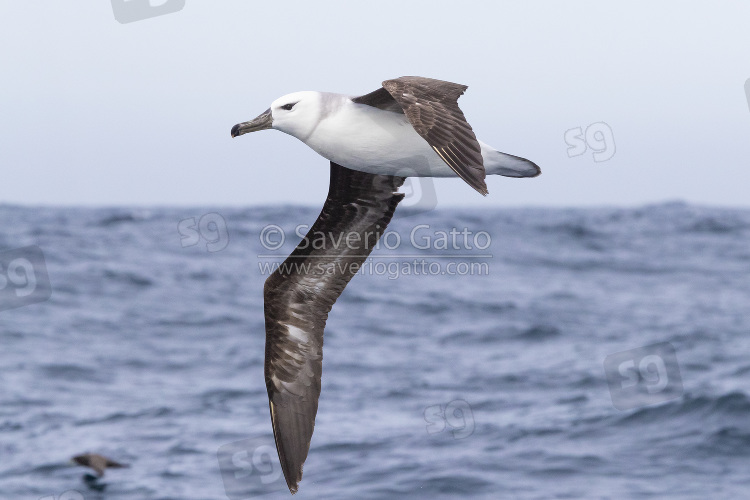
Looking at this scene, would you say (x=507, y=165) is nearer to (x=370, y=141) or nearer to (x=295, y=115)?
(x=370, y=141)

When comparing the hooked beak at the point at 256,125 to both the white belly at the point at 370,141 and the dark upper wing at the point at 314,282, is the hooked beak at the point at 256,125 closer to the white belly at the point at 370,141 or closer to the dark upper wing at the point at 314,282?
the white belly at the point at 370,141

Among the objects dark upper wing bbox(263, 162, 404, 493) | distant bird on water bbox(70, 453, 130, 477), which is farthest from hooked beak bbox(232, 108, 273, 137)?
distant bird on water bbox(70, 453, 130, 477)

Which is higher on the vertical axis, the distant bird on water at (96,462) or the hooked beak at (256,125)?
the hooked beak at (256,125)

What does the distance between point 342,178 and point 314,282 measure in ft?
3.37

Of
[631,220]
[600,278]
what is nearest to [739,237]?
[631,220]

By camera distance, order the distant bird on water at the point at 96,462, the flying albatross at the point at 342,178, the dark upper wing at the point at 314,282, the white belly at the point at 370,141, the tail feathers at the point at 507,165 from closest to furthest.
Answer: the flying albatross at the point at 342,178 → the white belly at the point at 370,141 → the tail feathers at the point at 507,165 → the dark upper wing at the point at 314,282 → the distant bird on water at the point at 96,462

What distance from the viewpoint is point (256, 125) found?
7.25 m

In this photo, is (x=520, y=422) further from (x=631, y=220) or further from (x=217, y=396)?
(x=631, y=220)

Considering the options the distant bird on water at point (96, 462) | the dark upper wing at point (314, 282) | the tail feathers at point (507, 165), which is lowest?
the distant bird on water at point (96, 462)

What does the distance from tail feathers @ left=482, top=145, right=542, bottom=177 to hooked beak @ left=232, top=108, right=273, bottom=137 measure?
5.59 feet

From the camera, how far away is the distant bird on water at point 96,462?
607 inches

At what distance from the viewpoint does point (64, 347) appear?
24.6 metres

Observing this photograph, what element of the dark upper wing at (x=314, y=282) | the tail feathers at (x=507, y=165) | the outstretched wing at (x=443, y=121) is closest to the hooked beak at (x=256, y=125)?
the outstretched wing at (x=443, y=121)

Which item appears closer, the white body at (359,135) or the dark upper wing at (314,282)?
the white body at (359,135)
